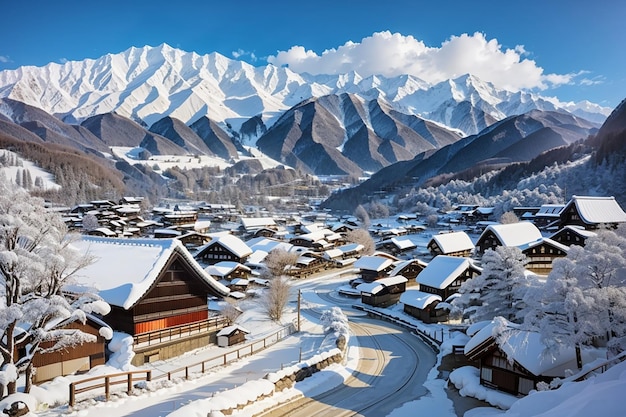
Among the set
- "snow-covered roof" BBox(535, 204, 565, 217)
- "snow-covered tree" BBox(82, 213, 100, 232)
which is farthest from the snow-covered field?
"snow-covered tree" BBox(82, 213, 100, 232)

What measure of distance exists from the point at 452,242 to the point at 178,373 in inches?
1955

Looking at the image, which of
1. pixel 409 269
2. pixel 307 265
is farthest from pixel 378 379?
pixel 307 265

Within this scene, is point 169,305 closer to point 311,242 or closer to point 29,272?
point 29,272

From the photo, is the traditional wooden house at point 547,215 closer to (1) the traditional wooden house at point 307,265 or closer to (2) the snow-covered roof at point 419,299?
(1) the traditional wooden house at point 307,265

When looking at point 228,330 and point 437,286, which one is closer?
point 228,330

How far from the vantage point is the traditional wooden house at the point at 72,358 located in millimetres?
15945

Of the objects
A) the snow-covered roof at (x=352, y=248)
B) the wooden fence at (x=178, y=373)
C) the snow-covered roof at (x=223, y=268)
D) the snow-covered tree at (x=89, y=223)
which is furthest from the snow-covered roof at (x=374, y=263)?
the snow-covered tree at (x=89, y=223)

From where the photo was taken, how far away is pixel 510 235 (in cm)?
4856

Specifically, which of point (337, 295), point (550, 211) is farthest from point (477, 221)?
point (337, 295)

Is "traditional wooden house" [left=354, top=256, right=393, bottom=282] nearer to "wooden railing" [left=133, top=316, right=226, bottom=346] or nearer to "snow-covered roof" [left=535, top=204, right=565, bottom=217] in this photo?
"wooden railing" [left=133, top=316, right=226, bottom=346]

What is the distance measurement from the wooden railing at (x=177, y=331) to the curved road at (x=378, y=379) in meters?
8.58

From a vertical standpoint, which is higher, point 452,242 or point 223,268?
point 452,242

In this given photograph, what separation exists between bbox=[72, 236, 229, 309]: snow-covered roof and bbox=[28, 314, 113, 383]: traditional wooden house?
5.04 feet

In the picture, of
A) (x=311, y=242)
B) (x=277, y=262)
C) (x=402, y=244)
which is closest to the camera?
(x=277, y=262)
